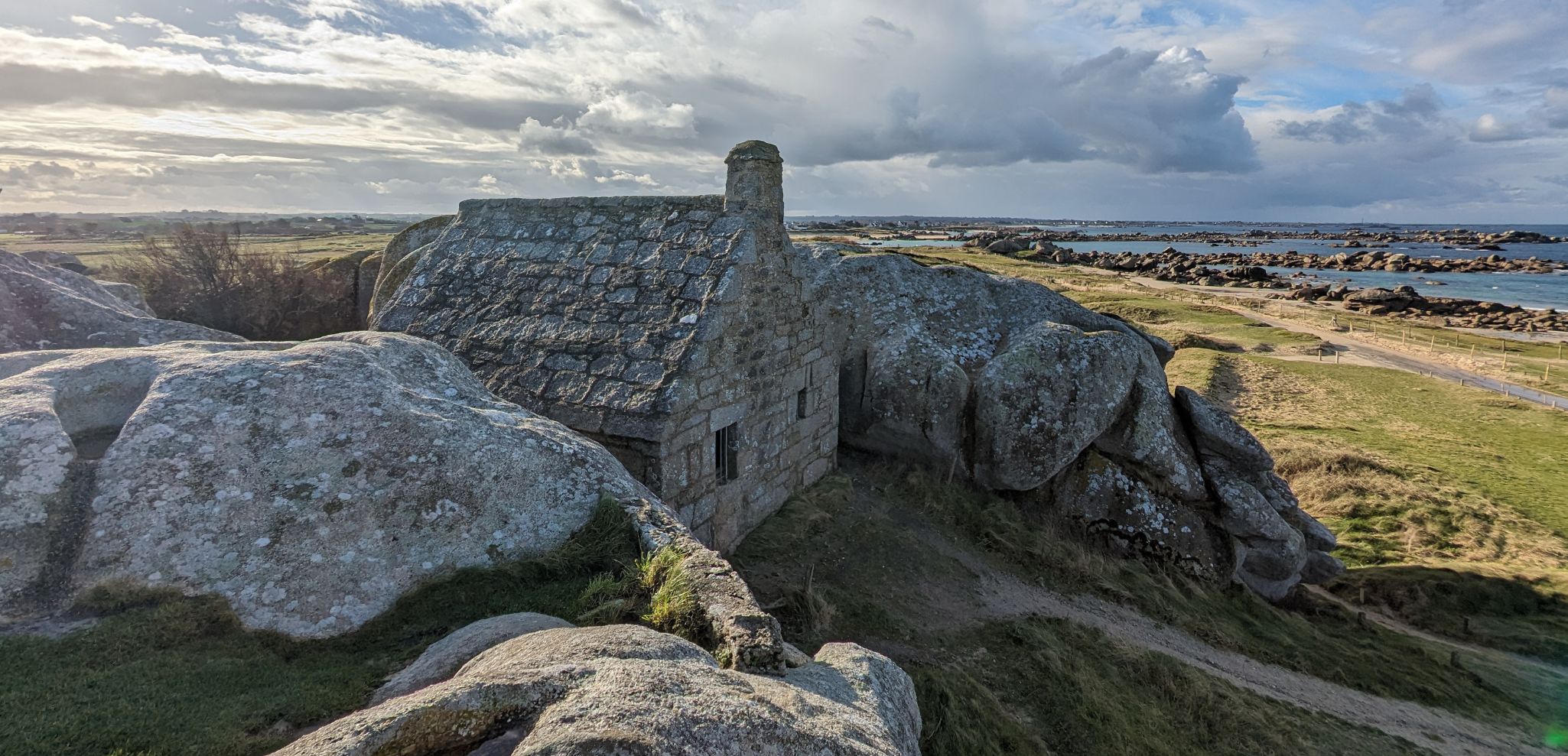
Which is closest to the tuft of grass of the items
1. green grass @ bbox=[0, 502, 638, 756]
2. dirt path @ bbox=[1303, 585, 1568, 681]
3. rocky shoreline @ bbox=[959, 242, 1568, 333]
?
green grass @ bbox=[0, 502, 638, 756]

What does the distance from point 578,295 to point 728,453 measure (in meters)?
2.92

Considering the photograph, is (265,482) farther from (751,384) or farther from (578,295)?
(751,384)

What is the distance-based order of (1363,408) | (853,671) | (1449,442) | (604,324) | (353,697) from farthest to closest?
(1363,408) < (1449,442) < (604,324) < (853,671) < (353,697)

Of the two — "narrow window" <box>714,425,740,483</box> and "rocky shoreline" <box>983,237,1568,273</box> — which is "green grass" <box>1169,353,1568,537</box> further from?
"rocky shoreline" <box>983,237,1568,273</box>

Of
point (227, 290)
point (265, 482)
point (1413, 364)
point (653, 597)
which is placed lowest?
point (1413, 364)

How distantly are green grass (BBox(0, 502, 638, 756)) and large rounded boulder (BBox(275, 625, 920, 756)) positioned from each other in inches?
26.8

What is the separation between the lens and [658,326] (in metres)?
8.70

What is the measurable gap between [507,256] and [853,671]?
28.2 feet

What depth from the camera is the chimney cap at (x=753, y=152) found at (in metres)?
10.1

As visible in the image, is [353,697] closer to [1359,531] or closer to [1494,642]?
[1494,642]

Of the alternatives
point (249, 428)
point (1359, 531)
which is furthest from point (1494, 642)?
point (249, 428)

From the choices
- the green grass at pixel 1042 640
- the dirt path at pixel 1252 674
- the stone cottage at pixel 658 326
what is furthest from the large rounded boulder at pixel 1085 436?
the dirt path at pixel 1252 674

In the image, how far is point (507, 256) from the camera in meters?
10.4

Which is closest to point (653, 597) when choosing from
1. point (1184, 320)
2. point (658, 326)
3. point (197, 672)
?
point (197, 672)
